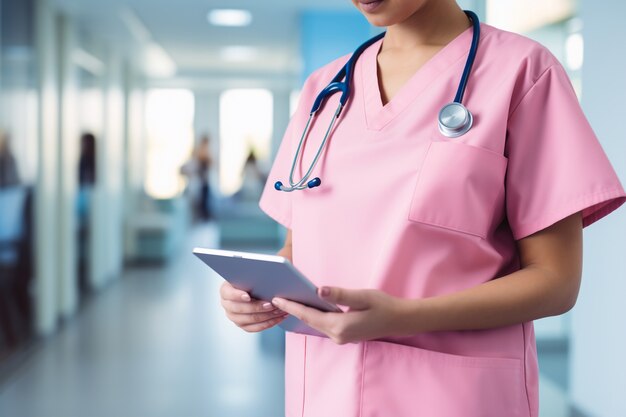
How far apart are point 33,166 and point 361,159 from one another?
4.24 meters

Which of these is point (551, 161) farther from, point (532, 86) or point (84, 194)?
point (84, 194)

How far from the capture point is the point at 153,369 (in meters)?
4.18

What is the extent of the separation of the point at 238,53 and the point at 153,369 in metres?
6.25

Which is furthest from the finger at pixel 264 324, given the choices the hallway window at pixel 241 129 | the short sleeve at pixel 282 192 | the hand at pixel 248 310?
the hallway window at pixel 241 129

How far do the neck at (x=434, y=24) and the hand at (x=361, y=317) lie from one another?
392mm

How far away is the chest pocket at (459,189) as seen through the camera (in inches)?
32.6

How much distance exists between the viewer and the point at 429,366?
0.87 m

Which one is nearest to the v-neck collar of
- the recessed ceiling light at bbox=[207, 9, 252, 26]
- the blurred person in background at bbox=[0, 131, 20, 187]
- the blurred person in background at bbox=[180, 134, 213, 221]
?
the blurred person in background at bbox=[0, 131, 20, 187]

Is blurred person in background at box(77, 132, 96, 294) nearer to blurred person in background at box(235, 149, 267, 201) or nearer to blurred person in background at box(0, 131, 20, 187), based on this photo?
blurred person in background at box(0, 131, 20, 187)

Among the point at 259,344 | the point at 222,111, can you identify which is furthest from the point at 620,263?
the point at 222,111

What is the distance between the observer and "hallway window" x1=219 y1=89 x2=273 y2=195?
13.6 metres

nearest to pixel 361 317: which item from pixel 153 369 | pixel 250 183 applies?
pixel 153 369

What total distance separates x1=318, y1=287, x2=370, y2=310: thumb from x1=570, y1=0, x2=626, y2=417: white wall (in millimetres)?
1616

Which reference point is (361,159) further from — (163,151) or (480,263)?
(163,151)
